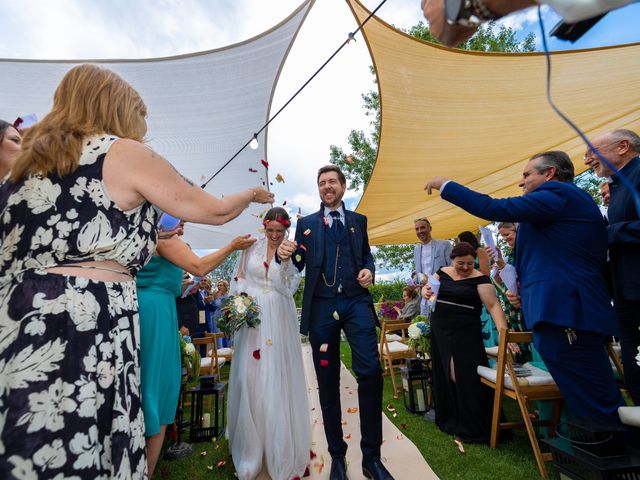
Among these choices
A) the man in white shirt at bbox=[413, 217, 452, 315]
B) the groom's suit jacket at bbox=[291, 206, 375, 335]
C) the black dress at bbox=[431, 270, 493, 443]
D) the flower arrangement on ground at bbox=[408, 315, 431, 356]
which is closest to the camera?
the groom's suit jacket at bbox=[291, 206, 375, 335]

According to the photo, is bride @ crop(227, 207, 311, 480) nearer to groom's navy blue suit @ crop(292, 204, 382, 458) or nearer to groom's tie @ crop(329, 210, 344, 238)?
groom's navy blue suit @ crop(292, 204, 382, 458)

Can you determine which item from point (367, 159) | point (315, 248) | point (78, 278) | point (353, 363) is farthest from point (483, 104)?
point (367, 159)

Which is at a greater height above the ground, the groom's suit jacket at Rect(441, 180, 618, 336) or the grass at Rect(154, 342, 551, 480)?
the groom's suit jacket at Rect(441, 180, 618, 336)

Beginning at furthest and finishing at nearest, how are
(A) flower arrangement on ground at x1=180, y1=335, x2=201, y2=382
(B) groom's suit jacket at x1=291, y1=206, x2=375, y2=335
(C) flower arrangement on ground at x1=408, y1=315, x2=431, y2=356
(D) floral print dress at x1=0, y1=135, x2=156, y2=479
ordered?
(C) flower arrangement on ground at x1=408, y1=315, x2=431, y2=356, (A) flower arrangement on ground at x1=180, y1=335, x2=201, y2=382, (B) groom's suit jacket at x1=291, y1=206, x2=375, y2=335, (D) floral print dress at x1=0, y1=135, x2=156, y2=479

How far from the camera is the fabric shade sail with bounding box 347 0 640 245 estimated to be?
15.6 feet

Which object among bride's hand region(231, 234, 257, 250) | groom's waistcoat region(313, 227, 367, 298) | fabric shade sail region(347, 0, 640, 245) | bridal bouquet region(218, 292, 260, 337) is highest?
fabric shade sail region(347, 0, 640, 245)

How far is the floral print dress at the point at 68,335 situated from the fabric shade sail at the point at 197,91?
3079mm

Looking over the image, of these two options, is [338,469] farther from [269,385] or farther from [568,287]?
[568,287]

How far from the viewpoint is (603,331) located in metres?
2.11

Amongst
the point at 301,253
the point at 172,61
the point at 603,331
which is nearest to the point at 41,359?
the point at 301,253

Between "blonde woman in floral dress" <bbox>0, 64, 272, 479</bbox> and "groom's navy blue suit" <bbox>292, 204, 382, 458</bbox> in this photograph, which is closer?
"blonde woman in floral dress" <bbox>0, 64, 272, 479</bbox>

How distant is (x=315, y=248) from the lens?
302 centimetres

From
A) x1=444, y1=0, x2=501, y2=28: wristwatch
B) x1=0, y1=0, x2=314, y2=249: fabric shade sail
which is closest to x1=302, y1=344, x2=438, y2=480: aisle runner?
x1=444, y1=0, x2=501, y2=28: wristwatch

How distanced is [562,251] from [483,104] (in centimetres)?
401
